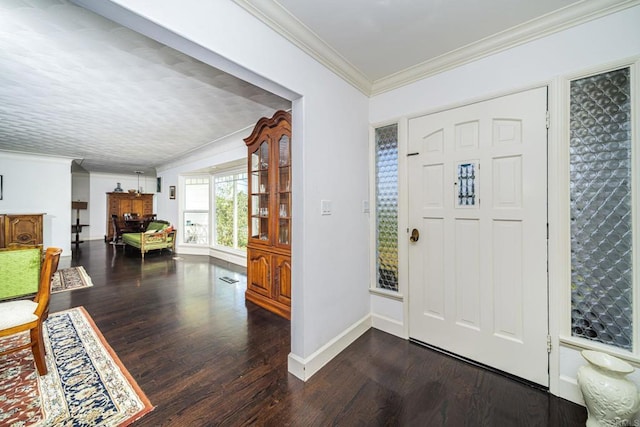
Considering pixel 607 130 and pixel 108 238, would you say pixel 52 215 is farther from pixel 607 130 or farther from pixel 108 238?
pixel 607 130

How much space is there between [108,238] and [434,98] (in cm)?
1102

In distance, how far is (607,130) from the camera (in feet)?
5.19

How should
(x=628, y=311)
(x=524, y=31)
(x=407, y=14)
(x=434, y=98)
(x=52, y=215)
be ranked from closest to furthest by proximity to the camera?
(x=628, y=311) < (x=407, y=14) < (x=524, y=31) < (x=434, y=98) < (x=52, y=215)

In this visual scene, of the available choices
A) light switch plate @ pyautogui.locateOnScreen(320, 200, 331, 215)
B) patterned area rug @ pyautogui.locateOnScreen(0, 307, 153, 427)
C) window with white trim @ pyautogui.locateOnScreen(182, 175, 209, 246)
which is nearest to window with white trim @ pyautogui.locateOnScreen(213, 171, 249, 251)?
window with white trim @ pyautogui.locateOnScreen(182, 175, 209, 246)

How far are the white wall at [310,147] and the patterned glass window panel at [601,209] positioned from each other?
1.57 meters

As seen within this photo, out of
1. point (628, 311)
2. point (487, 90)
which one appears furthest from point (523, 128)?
point (628, 311)

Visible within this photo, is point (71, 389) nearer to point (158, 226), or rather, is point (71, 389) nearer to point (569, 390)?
point (569, 390)

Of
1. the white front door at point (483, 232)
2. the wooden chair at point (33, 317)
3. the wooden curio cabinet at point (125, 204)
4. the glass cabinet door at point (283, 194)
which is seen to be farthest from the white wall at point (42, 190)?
the white front door at point (483, 232)

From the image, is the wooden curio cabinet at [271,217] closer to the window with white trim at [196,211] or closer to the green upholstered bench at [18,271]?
the green upholstered bench at [18,271]

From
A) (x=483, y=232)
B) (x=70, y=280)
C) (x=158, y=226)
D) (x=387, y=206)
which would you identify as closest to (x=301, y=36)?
(x=387, y=206)

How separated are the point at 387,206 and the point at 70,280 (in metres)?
5.35

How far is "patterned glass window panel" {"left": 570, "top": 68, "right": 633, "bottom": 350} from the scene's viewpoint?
5.02ft

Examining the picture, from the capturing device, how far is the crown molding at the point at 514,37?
154 centimetres

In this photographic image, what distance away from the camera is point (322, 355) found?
2.00 m
